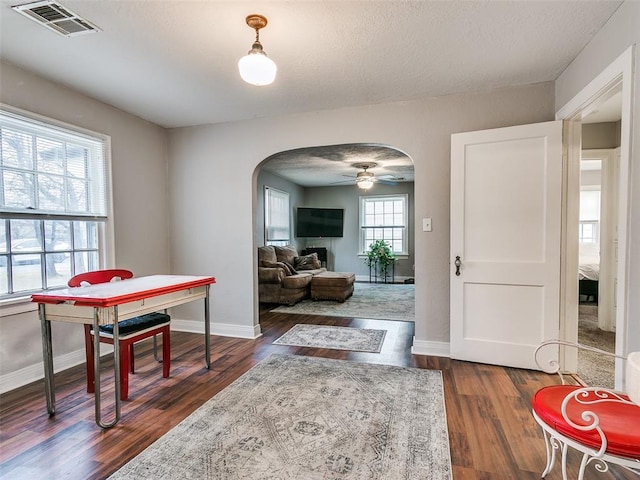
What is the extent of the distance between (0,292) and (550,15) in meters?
4.12

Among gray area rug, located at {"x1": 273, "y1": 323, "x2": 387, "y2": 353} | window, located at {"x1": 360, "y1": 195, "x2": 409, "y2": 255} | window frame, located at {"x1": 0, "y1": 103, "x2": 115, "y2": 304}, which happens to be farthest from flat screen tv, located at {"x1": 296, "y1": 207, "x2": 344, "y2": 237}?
window frame, located at {"x1": 0, "y1": 103, "x2": 115, "y2": 304}

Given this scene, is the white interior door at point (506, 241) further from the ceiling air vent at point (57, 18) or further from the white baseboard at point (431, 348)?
the ceiling air vent at point (57, 18)

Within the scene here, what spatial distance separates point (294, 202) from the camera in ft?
26.6

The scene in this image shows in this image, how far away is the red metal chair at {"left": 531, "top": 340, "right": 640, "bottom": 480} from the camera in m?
1.13

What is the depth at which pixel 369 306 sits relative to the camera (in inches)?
207

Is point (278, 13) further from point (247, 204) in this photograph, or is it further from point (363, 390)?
point (363, 390)

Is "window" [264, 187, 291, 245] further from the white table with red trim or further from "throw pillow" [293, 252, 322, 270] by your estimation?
the white table with red trim

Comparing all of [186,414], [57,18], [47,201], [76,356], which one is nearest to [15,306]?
[76,356]

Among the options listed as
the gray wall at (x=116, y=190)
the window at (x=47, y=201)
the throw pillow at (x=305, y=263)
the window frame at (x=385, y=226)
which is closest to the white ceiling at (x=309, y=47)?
the gray wall at (x=116, y=190)

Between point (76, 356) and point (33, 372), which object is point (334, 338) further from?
point (33, 372)

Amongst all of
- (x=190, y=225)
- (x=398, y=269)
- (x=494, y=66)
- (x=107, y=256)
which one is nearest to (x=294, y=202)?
(x=398, y=269)

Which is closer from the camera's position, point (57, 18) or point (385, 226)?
point (57, 18)

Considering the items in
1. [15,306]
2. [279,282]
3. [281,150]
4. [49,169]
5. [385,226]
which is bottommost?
[279,282]

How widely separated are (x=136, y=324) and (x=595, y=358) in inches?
154
